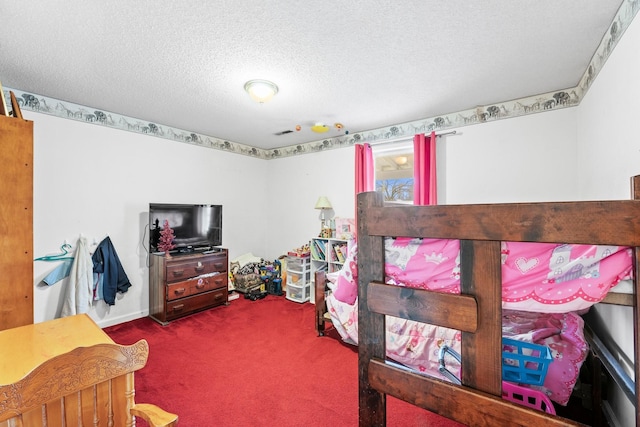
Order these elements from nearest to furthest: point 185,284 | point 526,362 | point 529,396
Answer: point 529,396, point 526,362, point 185,284

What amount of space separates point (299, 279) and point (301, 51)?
2.96 meters

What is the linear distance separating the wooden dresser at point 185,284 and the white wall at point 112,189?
11.9 inches

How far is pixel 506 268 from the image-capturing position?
0.92 meters

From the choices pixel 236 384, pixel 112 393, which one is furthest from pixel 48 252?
pixel 112 393

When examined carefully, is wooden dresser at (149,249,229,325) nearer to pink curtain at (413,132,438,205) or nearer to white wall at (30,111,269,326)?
white wall at (30,111,269,326)

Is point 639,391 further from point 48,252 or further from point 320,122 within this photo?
point 48,252

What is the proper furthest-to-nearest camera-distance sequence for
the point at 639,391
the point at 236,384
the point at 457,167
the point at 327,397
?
the point at 457,167
the point at 236,384
the point at 327,397
the point at 639,391

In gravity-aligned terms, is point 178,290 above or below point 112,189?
below

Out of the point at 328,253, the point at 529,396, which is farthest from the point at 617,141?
the point at 328,253

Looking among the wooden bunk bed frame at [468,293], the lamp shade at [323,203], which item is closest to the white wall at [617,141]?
the wooden bunk bed frame at [468,293]

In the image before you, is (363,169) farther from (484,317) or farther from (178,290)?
(484,317)

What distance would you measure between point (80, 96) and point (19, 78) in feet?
1.38

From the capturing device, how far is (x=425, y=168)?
3.21 meters

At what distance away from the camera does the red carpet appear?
A: 178cm
